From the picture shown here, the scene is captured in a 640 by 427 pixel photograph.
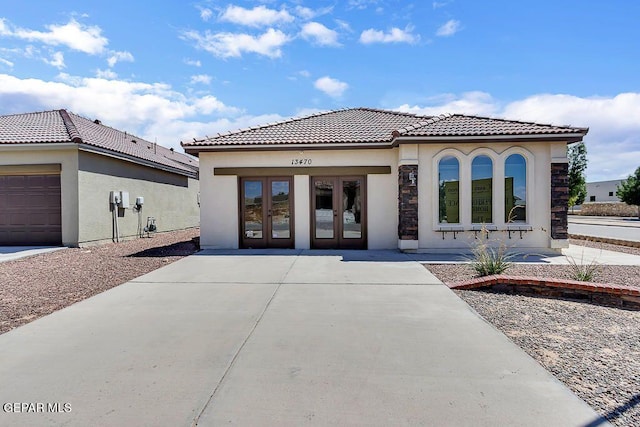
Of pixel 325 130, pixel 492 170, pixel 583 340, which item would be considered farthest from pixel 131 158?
pixel 583 340

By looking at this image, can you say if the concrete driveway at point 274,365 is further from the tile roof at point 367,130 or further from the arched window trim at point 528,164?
the arched window trim at point 528,164

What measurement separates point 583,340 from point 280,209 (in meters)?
9.15

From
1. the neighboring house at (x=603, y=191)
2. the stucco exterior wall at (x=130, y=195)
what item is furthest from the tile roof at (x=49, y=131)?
the neighboring house at (x=603, y=191)

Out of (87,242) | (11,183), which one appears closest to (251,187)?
(87,242)

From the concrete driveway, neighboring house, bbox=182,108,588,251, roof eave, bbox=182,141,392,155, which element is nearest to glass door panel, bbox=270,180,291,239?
neighboring house, bbox=182,108,588,251

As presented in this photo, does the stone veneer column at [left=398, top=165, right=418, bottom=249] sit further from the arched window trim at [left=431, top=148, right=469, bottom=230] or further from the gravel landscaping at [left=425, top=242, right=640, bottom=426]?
the gravel landscaping at [left=425, top=242, right=640, bottom=426]

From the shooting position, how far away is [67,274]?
8.16 m

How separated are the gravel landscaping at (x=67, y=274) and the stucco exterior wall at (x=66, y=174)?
82 cm

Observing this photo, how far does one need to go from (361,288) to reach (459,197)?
231 inches

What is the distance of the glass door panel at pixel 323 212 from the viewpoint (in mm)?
11922

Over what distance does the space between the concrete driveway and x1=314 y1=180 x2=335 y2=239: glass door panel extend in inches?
221

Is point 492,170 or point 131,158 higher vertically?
point 131,158

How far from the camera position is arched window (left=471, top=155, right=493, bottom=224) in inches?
430

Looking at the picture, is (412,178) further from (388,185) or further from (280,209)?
(280,209)
